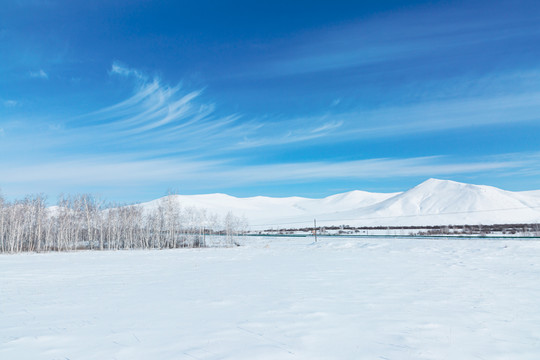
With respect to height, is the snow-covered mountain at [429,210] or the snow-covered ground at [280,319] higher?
the snow-covered mountain at [429,210]

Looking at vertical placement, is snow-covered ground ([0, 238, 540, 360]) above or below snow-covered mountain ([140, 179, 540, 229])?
below

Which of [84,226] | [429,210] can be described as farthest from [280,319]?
[429,210]

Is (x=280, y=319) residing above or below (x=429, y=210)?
below

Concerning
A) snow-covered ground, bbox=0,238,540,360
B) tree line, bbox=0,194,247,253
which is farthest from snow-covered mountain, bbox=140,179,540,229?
snow-covered ground, bbox=0,238,540,360

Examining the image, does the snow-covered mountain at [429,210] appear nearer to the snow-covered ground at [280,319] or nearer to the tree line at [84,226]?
the tree line at [84,226]

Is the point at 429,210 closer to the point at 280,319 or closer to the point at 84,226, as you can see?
the point at 84,226

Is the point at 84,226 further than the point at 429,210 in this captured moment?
No

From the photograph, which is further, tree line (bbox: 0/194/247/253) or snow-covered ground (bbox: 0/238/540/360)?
tree line (bbox: 0/194/247/253)

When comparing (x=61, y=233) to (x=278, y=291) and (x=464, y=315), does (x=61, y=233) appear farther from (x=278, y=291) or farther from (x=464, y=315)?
(x=464, y=315)

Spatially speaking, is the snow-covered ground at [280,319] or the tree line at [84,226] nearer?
the snow-covered ground at [280,319]

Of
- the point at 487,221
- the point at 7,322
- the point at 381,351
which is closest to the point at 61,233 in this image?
the point at 7,322

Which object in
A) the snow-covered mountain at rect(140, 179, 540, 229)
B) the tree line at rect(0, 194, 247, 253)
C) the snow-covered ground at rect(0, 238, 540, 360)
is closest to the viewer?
the snow-covered ground at rect(0, 238, 540, 360)

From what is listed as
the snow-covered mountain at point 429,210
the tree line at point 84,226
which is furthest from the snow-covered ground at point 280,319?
the snow-covered mountain at point 429,210

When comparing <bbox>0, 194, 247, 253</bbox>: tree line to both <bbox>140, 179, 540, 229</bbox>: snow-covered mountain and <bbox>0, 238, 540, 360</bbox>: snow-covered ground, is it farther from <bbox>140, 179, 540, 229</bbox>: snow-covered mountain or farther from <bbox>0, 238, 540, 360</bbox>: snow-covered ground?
<bbox>140, 179, 540, 229</bbox>: snow-covered mountain
